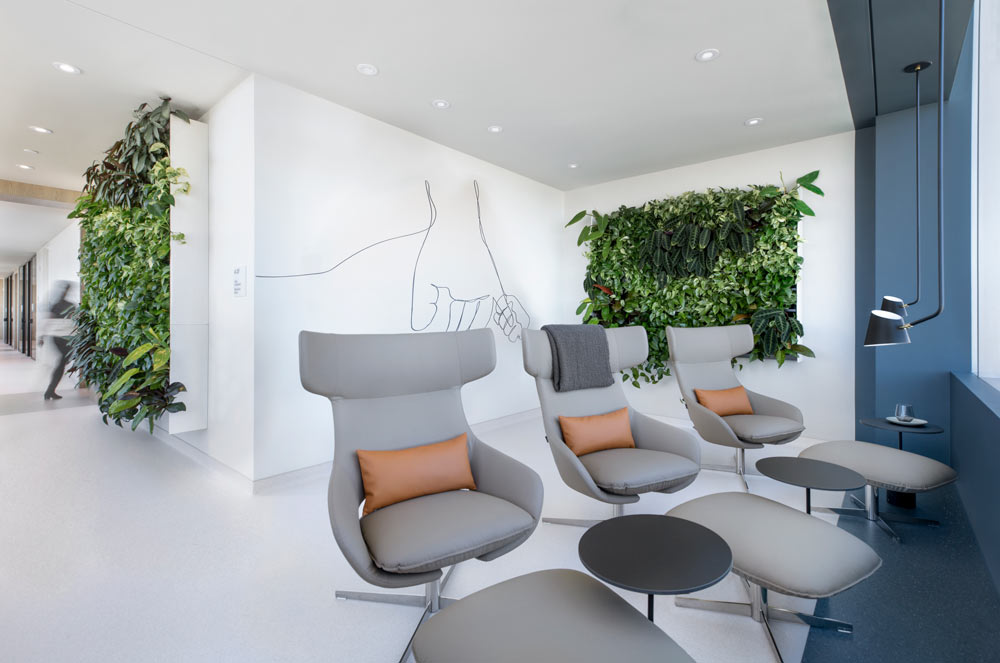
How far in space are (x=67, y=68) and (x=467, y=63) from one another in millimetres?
2541

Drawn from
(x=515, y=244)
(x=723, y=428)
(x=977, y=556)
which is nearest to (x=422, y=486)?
(x=723, y=428)

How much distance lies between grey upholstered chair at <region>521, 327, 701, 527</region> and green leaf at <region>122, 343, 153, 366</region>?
2.80 metres

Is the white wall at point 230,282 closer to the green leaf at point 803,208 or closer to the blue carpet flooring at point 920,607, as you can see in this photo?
the blue carpet flooring at point 920,607

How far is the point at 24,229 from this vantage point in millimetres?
6156

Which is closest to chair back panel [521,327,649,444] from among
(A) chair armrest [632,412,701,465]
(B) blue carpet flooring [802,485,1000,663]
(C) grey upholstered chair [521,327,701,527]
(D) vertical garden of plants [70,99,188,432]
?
(C) grey upholstered chair [521,327,701,527]

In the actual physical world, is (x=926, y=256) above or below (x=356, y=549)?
above

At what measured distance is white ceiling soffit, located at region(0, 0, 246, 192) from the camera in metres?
2.46

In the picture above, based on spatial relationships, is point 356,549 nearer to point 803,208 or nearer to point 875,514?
point 875,514

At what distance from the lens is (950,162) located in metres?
3.11

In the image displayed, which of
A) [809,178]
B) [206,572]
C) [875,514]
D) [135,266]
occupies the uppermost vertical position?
[809,178]

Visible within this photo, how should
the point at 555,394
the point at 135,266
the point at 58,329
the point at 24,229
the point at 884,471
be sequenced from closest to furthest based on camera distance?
1. the point at 884,471
2. the point at 555,394
3. the point at 135,266
4. the point at 58,329
5. the point at 24,229

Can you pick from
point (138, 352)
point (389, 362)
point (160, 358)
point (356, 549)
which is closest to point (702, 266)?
point (389, 362)

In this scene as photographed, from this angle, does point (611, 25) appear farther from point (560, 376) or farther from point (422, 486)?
point (422, 486)

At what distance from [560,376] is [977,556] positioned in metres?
2.03
